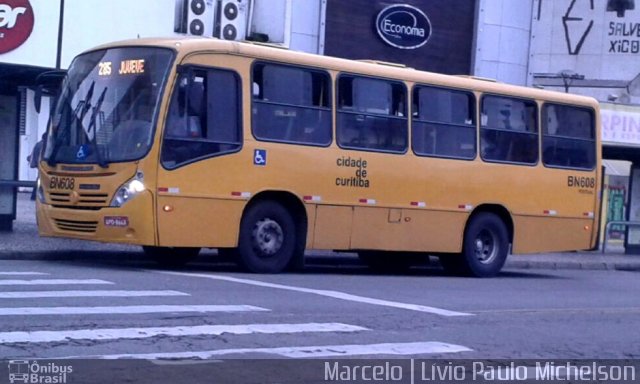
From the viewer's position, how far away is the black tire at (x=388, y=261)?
20625 mm

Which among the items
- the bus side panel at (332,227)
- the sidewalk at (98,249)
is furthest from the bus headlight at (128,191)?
the bus side panel at (332,227)

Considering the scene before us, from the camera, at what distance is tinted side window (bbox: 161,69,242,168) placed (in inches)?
621

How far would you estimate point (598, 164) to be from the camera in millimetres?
21797

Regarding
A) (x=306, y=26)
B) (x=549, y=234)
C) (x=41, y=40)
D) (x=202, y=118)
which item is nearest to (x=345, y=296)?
(x=202, y=118)

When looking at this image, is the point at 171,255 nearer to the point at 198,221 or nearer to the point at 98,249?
the point at 98,249

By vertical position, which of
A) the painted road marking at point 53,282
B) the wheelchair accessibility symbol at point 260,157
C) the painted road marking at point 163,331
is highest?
the wheelchair accessibility symbol at point 260,157

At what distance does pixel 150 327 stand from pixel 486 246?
10344 millimetres

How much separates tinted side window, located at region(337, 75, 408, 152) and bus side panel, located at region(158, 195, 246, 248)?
2358mm

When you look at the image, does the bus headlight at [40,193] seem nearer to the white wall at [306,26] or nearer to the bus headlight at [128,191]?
the bus headlight at [128,191]

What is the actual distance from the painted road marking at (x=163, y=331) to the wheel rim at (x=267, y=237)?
5.07 metres

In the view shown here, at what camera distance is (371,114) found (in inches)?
718

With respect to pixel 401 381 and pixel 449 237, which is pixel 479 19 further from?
pixel 401 381
